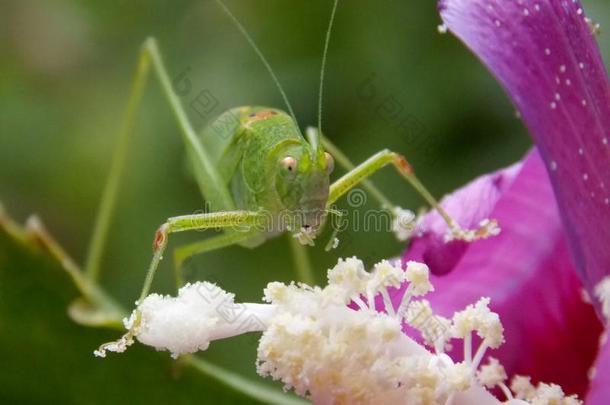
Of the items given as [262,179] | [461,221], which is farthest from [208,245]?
[461,221]

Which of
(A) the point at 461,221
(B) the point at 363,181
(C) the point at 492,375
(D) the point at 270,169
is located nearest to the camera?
(C) the point at 492,375

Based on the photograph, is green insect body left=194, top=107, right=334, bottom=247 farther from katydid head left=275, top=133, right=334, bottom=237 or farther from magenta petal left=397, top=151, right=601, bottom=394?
magenta petal left=397, top=151, right=601, bottom=394

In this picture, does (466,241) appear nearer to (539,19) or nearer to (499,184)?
(499,184)

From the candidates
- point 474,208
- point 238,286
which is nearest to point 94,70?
point 238,286

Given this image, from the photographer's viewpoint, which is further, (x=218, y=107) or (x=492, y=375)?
(x=218, y=107)

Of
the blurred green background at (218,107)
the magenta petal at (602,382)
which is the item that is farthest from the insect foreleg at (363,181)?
the magenta petal at (602,382)

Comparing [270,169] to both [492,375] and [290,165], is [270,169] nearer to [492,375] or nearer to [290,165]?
[290,165]
